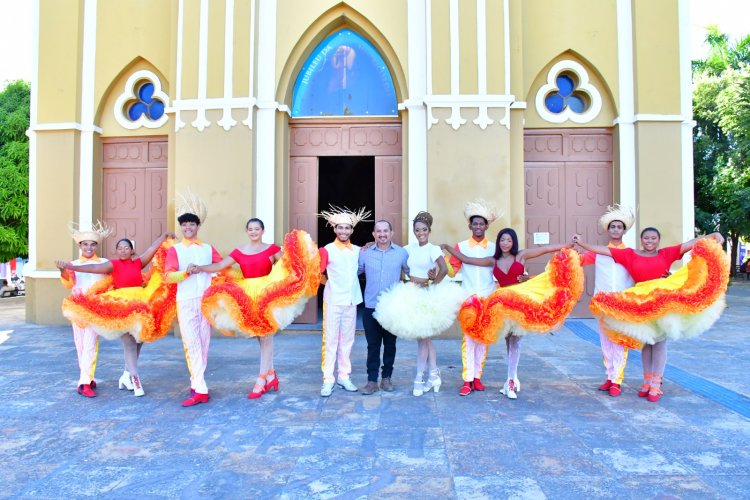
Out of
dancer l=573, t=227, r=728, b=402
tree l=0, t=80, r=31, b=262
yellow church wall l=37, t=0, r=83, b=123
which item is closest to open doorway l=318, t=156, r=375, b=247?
yellow church wall l=37, t=0, r=83, b=123

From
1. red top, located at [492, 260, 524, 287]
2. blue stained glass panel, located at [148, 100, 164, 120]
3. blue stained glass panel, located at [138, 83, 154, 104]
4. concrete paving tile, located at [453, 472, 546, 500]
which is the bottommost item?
concrete paving tile, located at [453, 472, 546, 500]

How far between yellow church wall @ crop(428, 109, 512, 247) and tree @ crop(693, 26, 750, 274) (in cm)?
1320

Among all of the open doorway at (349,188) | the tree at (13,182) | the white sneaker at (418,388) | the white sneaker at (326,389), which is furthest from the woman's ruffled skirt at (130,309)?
the tree at (13,182)

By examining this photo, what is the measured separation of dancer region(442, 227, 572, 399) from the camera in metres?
5.15

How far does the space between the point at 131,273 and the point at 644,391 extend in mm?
5246

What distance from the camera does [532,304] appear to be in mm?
4746

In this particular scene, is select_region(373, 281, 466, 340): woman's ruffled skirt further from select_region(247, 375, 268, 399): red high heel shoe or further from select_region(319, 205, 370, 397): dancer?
select_region(247, 375, 268, 399): red high heel shoe

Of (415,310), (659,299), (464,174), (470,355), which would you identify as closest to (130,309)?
(415,310)

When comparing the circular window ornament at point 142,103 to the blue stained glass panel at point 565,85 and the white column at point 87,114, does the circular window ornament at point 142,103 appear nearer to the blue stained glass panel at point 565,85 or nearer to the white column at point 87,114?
the white column at point 87,114

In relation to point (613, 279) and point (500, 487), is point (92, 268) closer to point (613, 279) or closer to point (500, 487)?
point (500, 487)

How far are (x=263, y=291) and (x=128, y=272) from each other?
1.57m

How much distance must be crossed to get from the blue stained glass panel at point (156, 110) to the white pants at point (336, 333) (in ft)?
21.7

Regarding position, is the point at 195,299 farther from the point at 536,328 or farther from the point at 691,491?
the point at 691,491

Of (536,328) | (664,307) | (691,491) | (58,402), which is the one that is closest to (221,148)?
(58,402)
